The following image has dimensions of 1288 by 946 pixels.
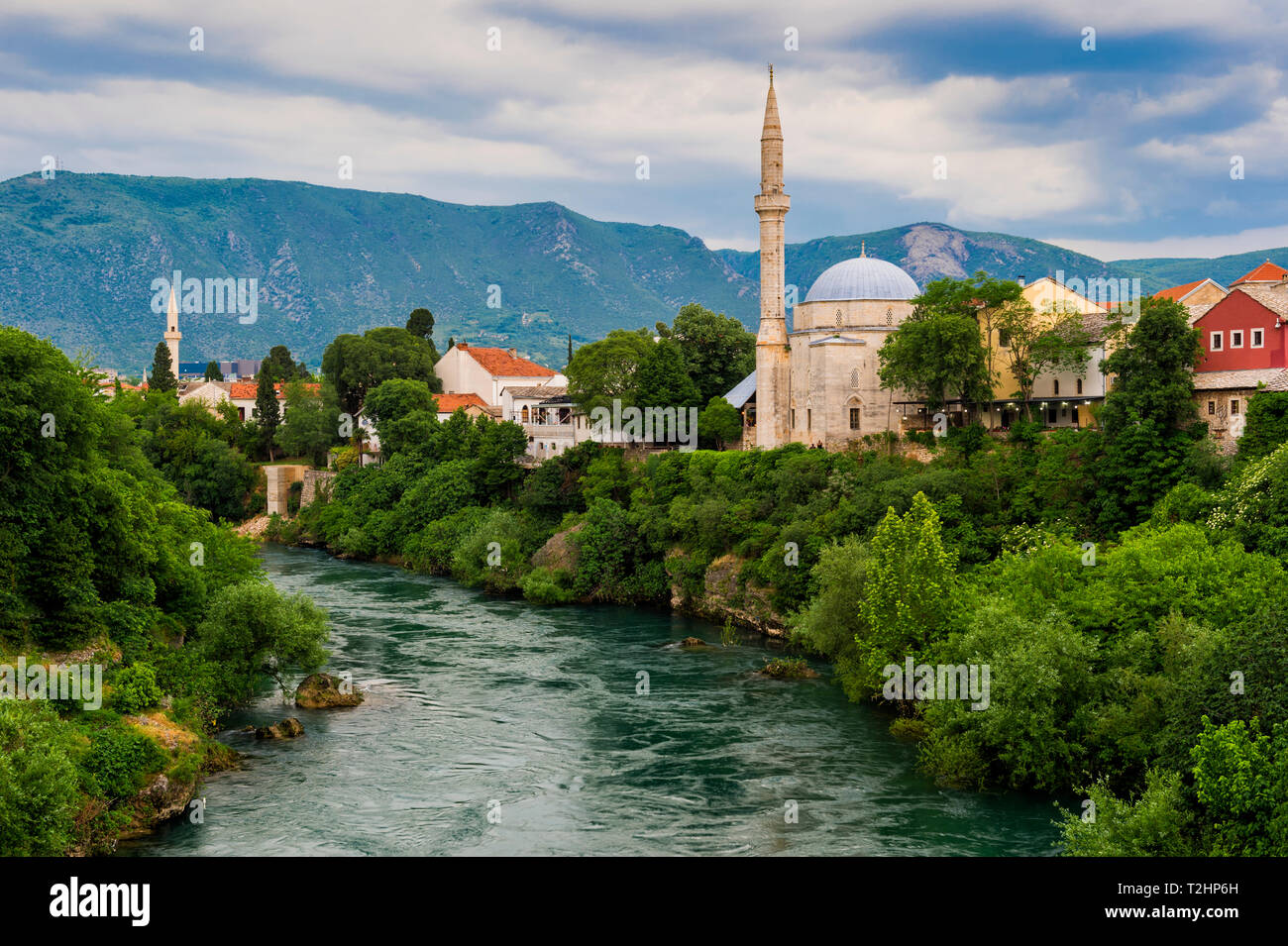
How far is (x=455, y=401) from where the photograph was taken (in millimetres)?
99562

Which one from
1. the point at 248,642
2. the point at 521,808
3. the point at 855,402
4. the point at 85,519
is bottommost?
the point at 521,808

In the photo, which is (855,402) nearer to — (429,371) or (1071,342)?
(1071,342)

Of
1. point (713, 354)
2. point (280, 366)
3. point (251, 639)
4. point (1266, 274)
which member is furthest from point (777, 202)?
point (280, 366)

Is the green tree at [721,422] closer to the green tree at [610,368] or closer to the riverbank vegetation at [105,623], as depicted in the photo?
the green tree at [610,368]

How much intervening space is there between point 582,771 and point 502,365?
256 ft

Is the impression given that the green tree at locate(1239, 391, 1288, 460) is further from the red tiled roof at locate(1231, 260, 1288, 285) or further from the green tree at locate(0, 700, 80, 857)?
the green tree at locate(0, 700, 80, 857)

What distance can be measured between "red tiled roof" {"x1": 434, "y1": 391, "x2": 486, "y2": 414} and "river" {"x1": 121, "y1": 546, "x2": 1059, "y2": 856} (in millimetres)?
49344

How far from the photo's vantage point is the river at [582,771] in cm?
2731

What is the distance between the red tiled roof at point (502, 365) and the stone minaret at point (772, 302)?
4104 centimetres

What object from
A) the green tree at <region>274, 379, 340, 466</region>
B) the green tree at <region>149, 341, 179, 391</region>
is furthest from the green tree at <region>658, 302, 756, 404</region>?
the green tree at <region>149, 341, 179, 391</region>

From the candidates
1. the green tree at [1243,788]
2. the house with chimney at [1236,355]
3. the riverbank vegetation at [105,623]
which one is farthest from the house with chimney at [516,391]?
the green tree at [1243,788]

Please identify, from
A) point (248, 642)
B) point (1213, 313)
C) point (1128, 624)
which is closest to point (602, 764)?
point (248, 642)
